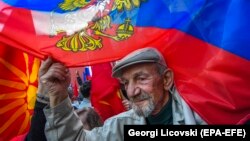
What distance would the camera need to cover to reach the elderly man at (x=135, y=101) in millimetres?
2371

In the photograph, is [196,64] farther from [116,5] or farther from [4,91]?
[4,91]

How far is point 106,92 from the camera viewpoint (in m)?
3.76

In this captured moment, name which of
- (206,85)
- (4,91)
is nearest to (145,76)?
(206,85)

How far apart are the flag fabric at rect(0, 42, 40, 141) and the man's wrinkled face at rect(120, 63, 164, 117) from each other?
38.6 inches

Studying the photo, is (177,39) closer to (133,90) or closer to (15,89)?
(133,90)

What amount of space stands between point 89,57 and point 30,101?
0.98 metres

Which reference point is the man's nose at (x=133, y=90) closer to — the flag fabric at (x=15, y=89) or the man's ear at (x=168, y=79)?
the man's ear at (x=168, y=79)

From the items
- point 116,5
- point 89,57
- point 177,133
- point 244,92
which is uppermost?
point 116,5

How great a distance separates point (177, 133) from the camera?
2.20 metres

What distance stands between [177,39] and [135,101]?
38cm

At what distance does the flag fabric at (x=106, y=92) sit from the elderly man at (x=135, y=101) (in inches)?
48.6

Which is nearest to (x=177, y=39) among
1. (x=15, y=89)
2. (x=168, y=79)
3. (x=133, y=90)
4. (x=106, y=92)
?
(x=168, y=79)


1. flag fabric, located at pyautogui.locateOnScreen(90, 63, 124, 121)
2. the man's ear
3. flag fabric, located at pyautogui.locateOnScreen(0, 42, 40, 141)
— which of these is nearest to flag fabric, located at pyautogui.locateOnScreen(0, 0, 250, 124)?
the man's ear

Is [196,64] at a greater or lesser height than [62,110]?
greater
